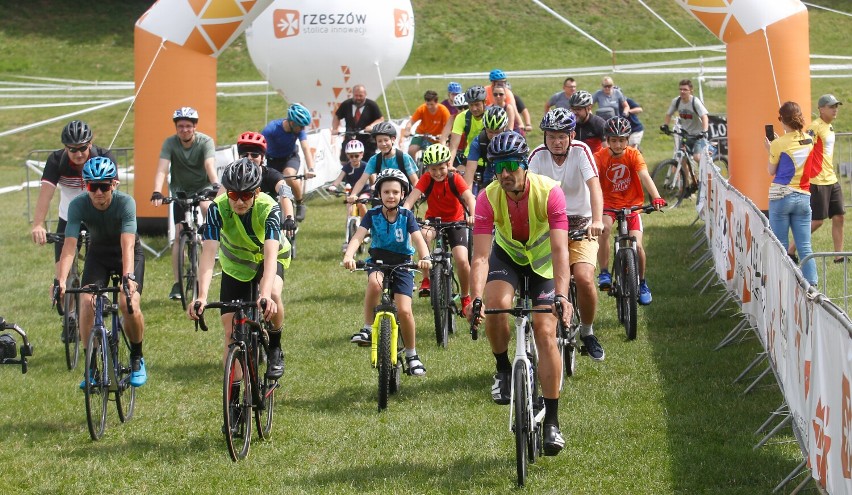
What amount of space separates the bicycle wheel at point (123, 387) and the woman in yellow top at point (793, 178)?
7172 mm

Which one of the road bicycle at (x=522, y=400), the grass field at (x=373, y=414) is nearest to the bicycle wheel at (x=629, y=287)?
the grass field at (x=373, y=414)

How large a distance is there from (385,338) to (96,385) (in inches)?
83.0

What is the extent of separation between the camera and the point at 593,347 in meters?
10.6

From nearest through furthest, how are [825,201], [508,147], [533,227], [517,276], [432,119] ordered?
[508,147] < [533,227] < [517,276] < [825,201] < [432,119]

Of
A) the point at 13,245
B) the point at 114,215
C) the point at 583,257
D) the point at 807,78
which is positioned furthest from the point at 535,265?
the point at 13,245

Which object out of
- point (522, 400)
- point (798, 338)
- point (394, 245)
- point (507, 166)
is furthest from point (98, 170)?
point (798, 338)

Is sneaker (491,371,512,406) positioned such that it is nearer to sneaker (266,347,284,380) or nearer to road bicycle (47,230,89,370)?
sneaker (266,347,284,380)

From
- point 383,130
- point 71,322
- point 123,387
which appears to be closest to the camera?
point 123,387

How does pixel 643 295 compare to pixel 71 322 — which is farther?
pixel 643 295

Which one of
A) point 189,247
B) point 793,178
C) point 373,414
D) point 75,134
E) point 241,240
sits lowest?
point 373,414

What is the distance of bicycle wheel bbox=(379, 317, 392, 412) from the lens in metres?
9.38

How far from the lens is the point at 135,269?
942 centimetres

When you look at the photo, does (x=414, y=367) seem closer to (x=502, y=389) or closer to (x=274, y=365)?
(x=274, y=365)

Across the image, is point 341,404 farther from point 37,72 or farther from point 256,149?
point 37,72
